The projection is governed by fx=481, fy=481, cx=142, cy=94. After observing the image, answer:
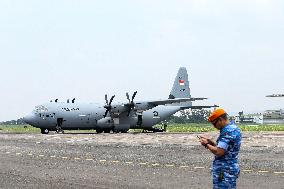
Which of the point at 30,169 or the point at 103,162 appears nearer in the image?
the point at 30,169

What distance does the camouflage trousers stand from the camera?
7.64 meters

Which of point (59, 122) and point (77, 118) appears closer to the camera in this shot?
point (59, 122)

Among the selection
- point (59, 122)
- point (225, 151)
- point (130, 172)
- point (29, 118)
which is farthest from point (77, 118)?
point (225, 151)

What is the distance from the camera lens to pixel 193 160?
2188 cm

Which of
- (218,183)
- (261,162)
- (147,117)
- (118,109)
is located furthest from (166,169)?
(147,117)

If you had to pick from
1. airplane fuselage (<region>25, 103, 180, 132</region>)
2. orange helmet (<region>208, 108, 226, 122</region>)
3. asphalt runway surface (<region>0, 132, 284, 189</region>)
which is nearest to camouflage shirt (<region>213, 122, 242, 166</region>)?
orange helmet (<region>208, 108, 226, 122</region>)

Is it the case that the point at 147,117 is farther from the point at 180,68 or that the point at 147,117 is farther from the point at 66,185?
the point at 66,185

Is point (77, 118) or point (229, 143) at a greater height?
point (77, 118)

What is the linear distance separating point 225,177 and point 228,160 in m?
0.27

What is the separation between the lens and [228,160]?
303 inches

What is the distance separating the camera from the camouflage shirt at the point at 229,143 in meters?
7.59

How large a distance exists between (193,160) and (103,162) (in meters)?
4.10

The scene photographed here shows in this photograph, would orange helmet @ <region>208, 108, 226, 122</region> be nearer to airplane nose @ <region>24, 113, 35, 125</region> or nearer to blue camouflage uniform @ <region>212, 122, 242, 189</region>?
blue camouflage uniform @ <region>212, 122, 242, 189</region>

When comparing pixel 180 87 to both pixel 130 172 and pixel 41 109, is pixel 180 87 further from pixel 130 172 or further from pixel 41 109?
pixel 130 172
